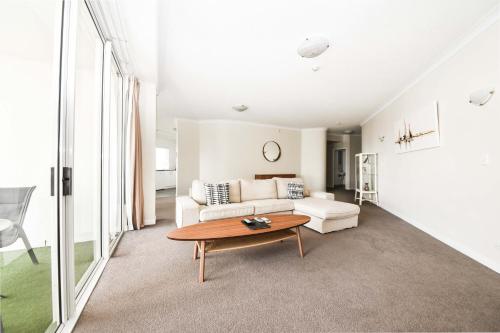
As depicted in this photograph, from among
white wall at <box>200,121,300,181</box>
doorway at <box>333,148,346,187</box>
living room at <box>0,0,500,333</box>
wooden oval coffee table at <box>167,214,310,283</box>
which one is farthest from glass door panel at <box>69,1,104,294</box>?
doorway at <box>333,148,346,187</box>

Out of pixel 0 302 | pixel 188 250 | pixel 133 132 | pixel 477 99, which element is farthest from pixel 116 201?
pixel 477 99

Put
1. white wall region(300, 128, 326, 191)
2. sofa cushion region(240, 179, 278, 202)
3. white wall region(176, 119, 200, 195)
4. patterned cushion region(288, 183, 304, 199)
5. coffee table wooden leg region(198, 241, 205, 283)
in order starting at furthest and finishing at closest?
white wall region(300, 128, 326, 191)
white wall region(176, 119, 200, 195)
patterned cushion region(288, 183, 304, 199)
sofa cushion region(240, 179, 278, 202)
coffee table wooden leg region(198, 241, 205, 283)

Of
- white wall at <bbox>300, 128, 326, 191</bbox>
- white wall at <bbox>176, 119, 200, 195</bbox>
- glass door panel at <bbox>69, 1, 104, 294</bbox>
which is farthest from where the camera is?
white wall at <bbox>300, 128, 326, 191</bbox>

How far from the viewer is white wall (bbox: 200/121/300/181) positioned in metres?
5.57

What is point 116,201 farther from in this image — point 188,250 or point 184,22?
point 184,22

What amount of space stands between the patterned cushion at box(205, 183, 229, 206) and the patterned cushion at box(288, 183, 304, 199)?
50.6 inches

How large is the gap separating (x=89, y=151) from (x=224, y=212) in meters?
1.73

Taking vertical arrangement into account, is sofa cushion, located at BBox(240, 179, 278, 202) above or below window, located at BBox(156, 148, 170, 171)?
below

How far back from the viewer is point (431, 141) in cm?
270

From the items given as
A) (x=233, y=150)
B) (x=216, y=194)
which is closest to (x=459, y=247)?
(x=216, y=194)

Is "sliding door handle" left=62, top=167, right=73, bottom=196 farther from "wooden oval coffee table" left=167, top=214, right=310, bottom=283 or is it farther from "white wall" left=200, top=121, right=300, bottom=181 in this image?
"white wall" left=200, top=121, right=300, bottom=181

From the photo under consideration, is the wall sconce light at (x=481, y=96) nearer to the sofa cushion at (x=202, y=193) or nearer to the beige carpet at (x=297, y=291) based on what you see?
the beige carpet at (x=297, y=291)

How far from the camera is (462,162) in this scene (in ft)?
7.26

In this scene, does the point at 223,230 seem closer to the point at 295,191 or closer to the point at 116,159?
the point at 116,159
